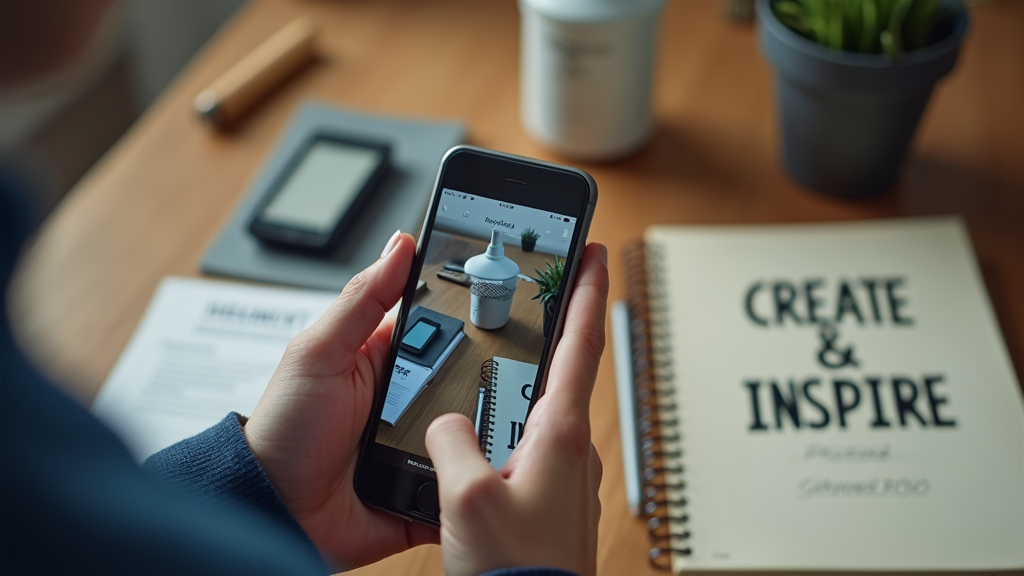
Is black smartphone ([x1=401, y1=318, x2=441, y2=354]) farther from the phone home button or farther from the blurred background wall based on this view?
the blurred background wall

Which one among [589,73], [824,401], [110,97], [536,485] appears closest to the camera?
[536,485]

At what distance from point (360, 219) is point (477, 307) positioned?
0.30m

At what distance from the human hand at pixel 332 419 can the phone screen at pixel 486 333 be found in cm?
A: 3

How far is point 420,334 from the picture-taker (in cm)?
53

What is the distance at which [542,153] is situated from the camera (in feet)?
2.79

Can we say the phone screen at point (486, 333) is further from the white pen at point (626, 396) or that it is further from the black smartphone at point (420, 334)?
the white pen at point (626, 396)

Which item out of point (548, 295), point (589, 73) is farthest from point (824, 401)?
point (589, 73)

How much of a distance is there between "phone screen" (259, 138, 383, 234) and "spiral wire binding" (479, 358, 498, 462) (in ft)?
0.97

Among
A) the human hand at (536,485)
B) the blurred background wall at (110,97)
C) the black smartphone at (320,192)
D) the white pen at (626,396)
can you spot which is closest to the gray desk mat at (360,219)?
the black smartphone at (320,192)

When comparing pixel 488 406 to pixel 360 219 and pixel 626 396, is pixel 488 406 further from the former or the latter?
pixel 360 219

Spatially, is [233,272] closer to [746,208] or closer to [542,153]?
[542,153]

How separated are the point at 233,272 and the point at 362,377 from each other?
0.27 meters

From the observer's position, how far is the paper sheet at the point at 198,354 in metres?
0.65

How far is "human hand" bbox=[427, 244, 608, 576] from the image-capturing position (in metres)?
0.42
